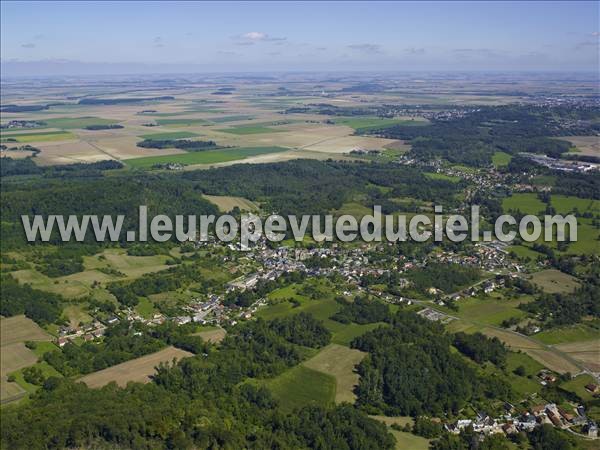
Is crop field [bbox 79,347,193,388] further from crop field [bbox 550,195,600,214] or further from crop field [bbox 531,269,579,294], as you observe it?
crop field [bbox 550,195,600,214]

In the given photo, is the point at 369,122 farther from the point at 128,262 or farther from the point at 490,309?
the point at 490,309

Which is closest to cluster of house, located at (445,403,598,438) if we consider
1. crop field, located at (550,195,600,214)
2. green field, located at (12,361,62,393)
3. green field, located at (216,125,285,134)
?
green field, located at (12,361,62,393)

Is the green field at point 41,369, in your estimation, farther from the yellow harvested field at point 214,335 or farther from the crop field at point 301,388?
the crop field at point 301,388

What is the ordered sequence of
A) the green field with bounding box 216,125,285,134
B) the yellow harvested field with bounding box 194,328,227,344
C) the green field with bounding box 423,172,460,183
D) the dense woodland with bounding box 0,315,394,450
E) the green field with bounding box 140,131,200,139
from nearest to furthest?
the dense woodland with bounding box 0,315,394,450 → the yellow harvested field with bounding box 194,328,227,344 → the green field with bounding box 423,172,460,183 → the green field with bounding box 140,131,200,139 → the green field with bounding box 216,125,285,134

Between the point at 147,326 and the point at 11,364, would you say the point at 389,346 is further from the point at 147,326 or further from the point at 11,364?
the point at 11,364

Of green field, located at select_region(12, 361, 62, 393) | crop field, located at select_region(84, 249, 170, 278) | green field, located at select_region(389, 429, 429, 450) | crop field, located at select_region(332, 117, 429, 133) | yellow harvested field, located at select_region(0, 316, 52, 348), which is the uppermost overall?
crop field, located at select_region(332, 117, 429, 133)

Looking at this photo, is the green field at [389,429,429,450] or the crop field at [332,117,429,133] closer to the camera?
the green field at [389,429,429,450]
